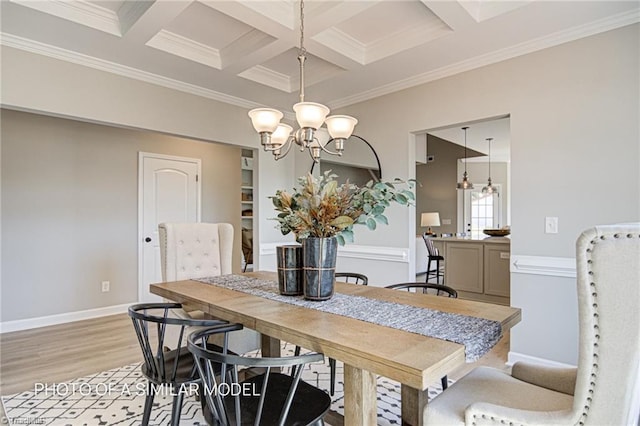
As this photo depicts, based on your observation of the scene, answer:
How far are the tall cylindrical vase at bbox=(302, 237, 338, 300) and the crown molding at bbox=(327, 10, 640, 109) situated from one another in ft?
7.53

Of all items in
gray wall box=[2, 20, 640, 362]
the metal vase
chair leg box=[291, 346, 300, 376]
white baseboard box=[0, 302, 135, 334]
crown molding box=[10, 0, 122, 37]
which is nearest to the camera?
chair leg box=[291, 346, 300, 376]

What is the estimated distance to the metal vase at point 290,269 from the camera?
1.83 m

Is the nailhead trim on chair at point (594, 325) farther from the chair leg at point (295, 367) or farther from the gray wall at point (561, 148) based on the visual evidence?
the gray wall at point (561, 148)

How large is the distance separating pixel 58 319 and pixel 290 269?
362cm

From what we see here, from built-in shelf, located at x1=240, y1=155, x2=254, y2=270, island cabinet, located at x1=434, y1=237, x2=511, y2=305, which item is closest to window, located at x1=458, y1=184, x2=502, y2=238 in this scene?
island cabinet, located at x1=434, y1=237, x2=511, y2=305

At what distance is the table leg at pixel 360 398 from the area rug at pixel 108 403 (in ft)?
3.43

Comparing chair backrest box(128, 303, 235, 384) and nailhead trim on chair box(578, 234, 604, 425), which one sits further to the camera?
chair backrest box(128, 303, 235, 384)

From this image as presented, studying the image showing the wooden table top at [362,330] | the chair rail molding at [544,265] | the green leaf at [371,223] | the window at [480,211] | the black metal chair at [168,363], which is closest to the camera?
the wooden table top at [362,330]

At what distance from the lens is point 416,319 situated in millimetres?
1454

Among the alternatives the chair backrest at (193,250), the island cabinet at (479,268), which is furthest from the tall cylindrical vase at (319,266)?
the island cabinet at (479,268)

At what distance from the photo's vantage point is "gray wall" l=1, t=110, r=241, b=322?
3.82 m

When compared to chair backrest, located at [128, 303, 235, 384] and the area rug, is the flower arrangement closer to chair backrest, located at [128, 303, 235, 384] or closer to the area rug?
chair backrest, located at [128, 303, 235, 384]

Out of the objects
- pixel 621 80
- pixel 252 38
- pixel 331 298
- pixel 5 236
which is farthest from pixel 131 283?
pixel 621 80

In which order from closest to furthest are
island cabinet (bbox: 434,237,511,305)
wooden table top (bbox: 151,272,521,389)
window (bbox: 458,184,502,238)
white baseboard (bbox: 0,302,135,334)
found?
wooden table top (bbox: 151,272,521,389), white baseboard (bbox: 0,302,135,334), island cabinet (bbox: 434,237,511,305), window (bbox: 458,184,502,238)
